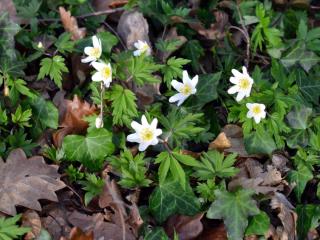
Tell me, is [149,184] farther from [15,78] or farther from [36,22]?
[36,22]

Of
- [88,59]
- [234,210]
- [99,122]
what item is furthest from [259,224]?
[88,59]

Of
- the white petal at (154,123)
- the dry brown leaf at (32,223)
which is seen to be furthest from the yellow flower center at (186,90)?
the dry brown leaf at (32,223)

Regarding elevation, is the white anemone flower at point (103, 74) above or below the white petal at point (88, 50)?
below

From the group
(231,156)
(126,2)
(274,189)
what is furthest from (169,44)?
(274,189)

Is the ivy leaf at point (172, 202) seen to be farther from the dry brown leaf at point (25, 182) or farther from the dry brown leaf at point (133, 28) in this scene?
the dry brown leaf at point (133, 28)

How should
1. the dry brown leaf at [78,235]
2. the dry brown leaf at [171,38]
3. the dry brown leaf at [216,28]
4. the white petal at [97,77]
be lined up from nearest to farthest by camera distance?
the dry brown leaf at [78,235] → the white petal at [97,77] → the dry brown leaf at [171,38] → the dry brown leaf at [216,28]

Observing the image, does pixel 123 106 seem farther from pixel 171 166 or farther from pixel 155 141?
pixel 171 166

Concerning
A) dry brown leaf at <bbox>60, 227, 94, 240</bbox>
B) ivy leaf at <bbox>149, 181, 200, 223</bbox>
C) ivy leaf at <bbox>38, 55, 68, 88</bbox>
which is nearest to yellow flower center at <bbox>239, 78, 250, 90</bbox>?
ivy leaf at <bbox>149, 181, 200, 223</bbox>
